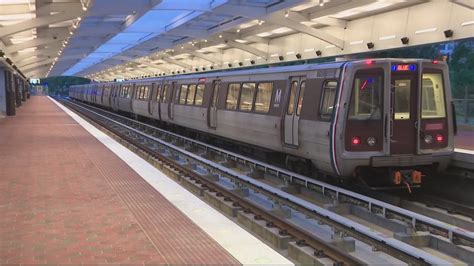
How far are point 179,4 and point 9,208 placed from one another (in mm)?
14170

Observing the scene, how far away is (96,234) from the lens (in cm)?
680

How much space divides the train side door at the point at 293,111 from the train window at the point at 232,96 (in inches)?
146

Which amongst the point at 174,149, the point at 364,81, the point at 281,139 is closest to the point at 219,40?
the point at 174,149

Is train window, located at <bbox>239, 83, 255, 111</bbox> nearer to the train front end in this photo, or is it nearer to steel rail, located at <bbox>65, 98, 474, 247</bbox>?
steel rail, located at <bbox>65, 98, 474, 247</bbox>

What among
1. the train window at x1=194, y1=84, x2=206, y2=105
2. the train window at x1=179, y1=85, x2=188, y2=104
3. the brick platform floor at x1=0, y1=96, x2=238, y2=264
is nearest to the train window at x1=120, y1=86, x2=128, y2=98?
the train window at x1=179, y1=85, x2=188, y2=104

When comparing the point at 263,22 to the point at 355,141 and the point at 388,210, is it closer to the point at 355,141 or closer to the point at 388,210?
the point at 355,141

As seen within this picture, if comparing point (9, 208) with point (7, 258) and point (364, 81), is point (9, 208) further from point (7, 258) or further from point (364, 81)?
point (364, 81)

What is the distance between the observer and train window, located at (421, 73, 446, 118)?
34.3 ft

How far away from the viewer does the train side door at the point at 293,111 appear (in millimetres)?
11633

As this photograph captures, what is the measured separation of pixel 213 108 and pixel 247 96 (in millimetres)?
2888

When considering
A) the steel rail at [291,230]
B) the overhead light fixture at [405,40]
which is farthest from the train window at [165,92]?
the steel rail at [291,230]

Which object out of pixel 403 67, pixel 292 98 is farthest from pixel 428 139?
pixel 292 98

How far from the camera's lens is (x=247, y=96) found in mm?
14984

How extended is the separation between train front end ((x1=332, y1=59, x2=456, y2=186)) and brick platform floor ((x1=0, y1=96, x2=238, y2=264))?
3.71 m
